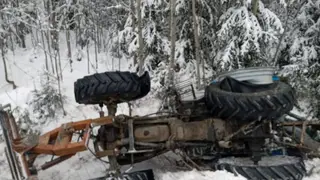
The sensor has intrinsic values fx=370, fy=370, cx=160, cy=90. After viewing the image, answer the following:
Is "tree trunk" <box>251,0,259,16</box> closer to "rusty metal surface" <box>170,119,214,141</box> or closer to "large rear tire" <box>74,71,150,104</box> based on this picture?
"rusty metal surface" <box>170,119,214,141</box>

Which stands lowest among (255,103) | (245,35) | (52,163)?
(52,163)

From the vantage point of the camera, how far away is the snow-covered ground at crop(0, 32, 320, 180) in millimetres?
4302

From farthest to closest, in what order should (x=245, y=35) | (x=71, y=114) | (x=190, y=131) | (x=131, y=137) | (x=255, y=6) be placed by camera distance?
1. (x=255, y=6)
2. (x=245, y=35)
3. (x=71, y=114)
4. (x=190, y=131)
5. (x=131, y=137)

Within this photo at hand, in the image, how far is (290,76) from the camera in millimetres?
7672

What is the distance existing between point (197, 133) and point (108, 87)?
47.0 inches

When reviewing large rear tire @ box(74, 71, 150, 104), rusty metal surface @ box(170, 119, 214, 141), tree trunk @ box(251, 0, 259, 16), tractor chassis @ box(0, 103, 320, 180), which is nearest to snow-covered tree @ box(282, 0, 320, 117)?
tree trunk @ box(251, 0, 259, 16)

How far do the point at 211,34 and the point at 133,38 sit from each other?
2.14 m

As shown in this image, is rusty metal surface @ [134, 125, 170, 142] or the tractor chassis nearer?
the tractor chassis

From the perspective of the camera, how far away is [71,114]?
7.20 m

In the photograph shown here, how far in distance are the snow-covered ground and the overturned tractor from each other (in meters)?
0.31

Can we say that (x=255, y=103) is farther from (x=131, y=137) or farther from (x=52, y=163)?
(x=52, y=163)

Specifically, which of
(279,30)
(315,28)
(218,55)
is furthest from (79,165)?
(315,28)

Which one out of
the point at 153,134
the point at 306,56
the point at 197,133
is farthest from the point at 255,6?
the point at 153,134

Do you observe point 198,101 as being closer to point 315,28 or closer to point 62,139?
point 62,139
